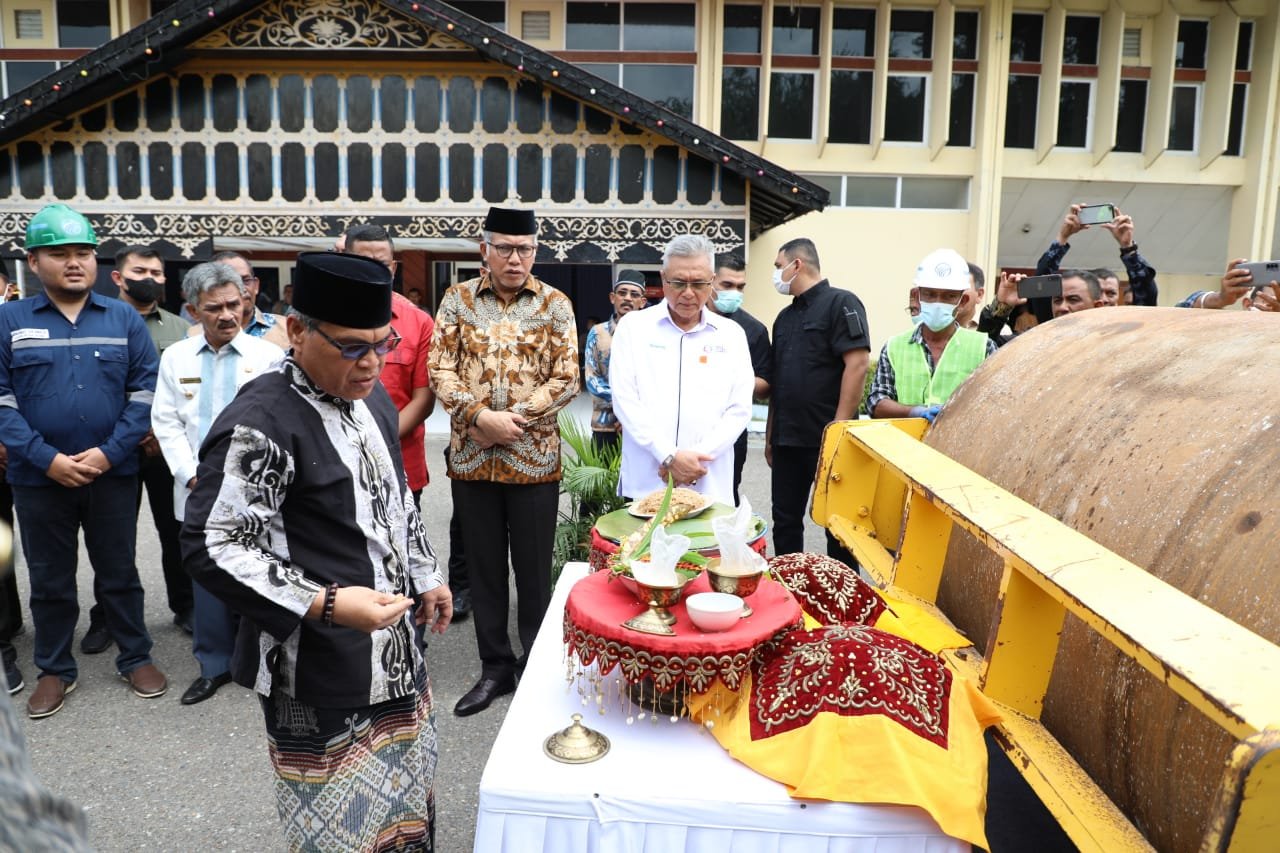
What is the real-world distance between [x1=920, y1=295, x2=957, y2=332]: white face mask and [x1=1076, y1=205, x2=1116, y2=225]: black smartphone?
36.1 inches

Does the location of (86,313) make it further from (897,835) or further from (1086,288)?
(1086,288)

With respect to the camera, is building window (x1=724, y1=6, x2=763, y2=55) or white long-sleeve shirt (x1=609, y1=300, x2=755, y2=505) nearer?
white long-sleeve shirt (x1=609, y1=300, x2=755, y2=505)

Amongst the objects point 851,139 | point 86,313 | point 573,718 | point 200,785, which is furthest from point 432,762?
point 851,139

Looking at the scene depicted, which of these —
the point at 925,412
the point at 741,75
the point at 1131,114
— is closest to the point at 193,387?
the point at 925,412

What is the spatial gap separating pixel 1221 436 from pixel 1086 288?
2916 mm

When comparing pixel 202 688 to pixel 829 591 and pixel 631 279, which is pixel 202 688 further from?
pixel 631 279

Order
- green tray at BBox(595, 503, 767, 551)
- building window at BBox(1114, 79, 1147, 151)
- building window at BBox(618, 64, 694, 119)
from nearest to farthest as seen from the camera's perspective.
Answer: green tray at BBox(595, 503, 767, 551), building window at BBox(618, 64, 694, 119), building window at BBox(1114, 79, 1147, 151)

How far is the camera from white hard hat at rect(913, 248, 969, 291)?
395 centimetres

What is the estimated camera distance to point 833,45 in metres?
15.5

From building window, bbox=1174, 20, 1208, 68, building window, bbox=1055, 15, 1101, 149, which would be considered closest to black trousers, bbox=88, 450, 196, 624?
building window, bbox=1055, 15, 1101, 149

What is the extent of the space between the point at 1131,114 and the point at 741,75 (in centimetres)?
737

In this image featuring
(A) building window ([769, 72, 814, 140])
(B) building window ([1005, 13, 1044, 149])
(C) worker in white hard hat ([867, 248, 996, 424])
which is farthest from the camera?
(B) building window ([1005, 13, 1044, 149])

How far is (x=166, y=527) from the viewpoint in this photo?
4434 mm

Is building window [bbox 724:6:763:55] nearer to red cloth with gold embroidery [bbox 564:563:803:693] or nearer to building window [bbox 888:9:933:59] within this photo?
building window [bbox 888:9:933:59]
